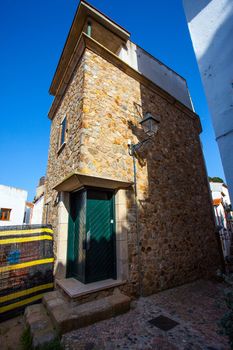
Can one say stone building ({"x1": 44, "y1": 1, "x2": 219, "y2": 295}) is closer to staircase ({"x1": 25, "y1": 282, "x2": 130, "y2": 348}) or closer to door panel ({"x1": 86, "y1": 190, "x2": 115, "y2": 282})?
door panel ({"x1": 86, "y1": 190, "x2": 115, "y2": 282})

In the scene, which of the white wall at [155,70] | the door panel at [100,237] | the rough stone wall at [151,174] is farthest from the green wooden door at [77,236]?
the white wall at [155,70]

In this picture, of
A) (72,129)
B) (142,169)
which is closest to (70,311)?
(142,169)

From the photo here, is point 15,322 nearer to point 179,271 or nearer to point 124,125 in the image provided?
point 179,271

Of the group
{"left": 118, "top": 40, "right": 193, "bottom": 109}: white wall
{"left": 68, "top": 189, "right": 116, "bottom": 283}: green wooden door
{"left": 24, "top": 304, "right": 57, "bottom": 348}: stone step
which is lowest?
{"left": 24, "top": 304, "right": 57, "bottom": 348}: stone step

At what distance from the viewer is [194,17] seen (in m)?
3.25

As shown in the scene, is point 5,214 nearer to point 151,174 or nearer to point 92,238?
point 92,238

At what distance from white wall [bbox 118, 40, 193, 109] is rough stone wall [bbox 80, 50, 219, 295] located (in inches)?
37.2

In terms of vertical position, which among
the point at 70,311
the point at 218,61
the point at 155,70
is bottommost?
the point at 70,311

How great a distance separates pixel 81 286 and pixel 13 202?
16.8 m

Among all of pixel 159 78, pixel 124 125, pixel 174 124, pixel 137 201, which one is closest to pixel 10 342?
pixel 137 201

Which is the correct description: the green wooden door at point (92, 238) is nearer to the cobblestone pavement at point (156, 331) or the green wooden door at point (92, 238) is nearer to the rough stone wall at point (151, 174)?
the rough stone wall at point (151, 174)

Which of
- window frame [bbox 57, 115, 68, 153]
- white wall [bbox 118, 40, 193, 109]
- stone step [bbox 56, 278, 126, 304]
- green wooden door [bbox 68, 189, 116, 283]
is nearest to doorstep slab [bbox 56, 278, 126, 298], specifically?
stone step [bbox 56, 278, 126, 304]

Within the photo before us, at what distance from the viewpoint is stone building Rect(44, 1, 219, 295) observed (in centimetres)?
394

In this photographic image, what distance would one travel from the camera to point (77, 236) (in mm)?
4227
